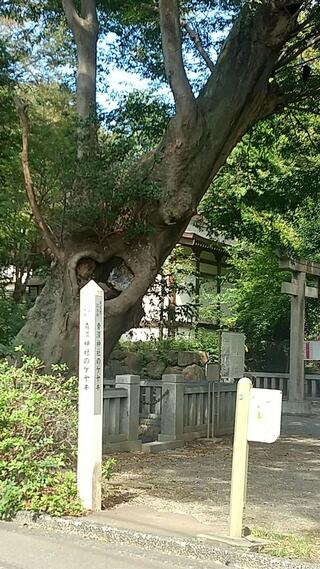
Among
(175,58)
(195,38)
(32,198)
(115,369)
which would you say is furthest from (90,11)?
(115,369)

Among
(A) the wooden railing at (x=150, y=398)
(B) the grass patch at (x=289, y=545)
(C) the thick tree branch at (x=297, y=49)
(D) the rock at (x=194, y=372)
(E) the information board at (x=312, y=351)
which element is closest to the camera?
(B) the grass patch at (x=289, y=545)

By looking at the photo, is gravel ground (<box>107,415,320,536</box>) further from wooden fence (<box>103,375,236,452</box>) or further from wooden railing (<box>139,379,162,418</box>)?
wooden railing (<box>139,379,162,418</box>)

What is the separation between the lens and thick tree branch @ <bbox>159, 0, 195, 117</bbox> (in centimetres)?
985

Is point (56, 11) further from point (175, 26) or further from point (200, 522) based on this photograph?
point (200, 522)

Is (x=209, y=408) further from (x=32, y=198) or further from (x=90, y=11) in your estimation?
(x=90, y=11)

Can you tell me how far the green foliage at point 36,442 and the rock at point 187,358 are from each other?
11283 millimetres

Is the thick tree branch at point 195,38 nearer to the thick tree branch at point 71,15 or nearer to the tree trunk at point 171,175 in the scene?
the tree trunk at point 171,175

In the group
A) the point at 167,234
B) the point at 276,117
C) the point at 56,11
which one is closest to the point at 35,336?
the point at 167,234

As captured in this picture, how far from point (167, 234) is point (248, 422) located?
4.87 metres

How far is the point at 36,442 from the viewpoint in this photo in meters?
7.05

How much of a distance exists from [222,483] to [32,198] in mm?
4481

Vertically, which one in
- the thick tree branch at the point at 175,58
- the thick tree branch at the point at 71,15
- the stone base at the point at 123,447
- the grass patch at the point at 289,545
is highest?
the thick tree branch at the point at 71,15

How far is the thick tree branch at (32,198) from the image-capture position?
9359 mm

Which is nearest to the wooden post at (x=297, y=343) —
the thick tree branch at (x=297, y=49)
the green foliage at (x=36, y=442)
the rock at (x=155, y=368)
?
the rock at (x=155, y=368)
